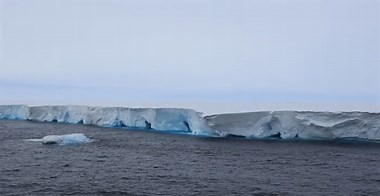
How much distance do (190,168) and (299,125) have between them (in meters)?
8.36

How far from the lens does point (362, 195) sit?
994 cm

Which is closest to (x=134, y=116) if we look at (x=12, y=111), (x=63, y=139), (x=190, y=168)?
(x=63, y=139)

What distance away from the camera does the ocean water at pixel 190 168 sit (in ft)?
34.3

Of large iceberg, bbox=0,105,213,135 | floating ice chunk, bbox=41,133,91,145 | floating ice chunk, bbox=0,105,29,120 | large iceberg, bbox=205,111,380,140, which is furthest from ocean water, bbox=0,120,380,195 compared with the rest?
floating ice chunk, bbox=0,105,29,120

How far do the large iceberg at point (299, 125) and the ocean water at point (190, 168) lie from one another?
61cm

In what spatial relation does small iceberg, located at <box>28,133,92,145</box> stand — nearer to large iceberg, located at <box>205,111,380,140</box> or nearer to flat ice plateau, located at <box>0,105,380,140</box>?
flat ice plateau, located at <box>0,105,380,140</box>

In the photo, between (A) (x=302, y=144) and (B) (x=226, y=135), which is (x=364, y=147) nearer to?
(A) (x=302, y=144)

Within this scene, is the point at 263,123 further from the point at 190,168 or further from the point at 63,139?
the point at 63,139

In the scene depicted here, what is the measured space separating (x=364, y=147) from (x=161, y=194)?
41.6ft

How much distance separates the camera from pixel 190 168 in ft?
44.6

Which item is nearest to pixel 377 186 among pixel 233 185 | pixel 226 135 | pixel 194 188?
pixel 233 185

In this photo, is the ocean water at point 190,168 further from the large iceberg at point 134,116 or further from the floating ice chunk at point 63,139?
the large iceberg at point 134,116

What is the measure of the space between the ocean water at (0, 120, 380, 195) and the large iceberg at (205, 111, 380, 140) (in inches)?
23.8

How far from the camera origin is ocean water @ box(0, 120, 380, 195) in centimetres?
1046
